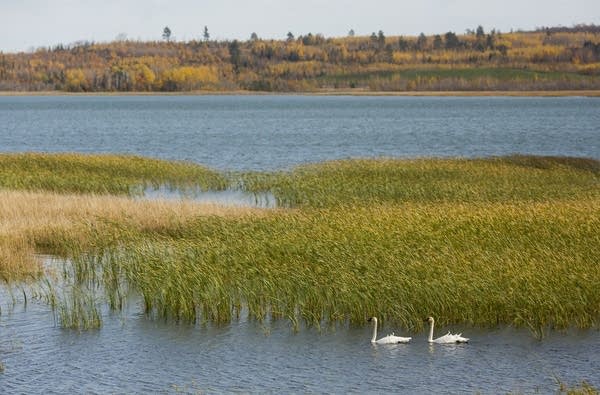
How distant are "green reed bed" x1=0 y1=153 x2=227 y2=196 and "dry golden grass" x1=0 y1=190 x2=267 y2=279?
17.4 ft

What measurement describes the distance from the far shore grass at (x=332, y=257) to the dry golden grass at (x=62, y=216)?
59mm

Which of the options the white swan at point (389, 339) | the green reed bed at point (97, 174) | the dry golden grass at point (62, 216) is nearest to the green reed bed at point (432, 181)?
the green reed bed at point (97, 174)

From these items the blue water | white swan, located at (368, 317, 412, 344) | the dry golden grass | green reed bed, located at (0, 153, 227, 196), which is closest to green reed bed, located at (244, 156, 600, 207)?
green reed bed, located at (0, 153, 227, 196)

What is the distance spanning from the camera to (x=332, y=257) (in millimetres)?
23484

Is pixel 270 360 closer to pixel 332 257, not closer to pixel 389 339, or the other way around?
pixel 389 339

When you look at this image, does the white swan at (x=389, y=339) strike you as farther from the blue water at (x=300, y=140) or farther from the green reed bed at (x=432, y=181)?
the blue water at (x=300, y=140)

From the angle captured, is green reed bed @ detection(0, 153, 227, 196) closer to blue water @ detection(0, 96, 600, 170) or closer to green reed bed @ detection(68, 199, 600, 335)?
green reed bed @ detection(68, 199, 600, 335)

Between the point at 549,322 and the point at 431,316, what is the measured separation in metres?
2.41

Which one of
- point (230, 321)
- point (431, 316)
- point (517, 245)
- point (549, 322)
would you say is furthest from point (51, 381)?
point (517, 245)

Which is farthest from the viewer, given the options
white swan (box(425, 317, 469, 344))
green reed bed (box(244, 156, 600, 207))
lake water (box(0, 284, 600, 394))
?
green reed bed (box(244, 156, 600, 207))

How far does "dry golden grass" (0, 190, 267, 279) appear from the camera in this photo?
26.5 m

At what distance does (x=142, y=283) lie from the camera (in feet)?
74.4

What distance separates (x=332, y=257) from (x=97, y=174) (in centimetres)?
2292

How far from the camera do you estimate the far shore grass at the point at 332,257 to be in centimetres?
2119
